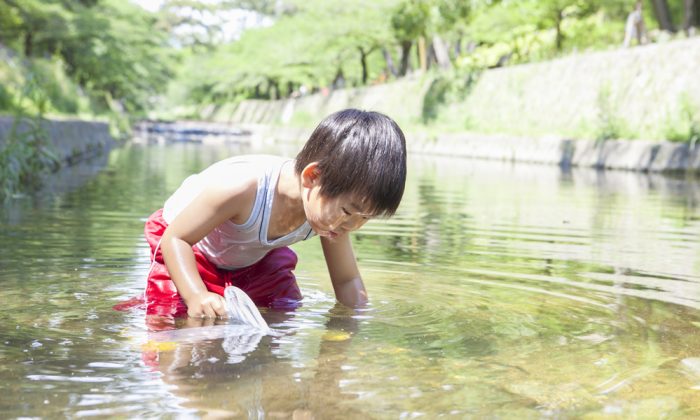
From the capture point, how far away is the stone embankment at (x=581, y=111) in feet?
50.6

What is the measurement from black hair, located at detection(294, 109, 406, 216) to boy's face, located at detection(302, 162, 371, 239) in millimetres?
26

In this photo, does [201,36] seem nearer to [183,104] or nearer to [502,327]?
[183,104]

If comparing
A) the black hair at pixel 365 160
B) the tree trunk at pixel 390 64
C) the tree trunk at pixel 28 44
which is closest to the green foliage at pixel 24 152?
the black hair at pixel 365 160

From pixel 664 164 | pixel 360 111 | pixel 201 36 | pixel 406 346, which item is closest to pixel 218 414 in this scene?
pixel 406 346

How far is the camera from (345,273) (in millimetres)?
3771

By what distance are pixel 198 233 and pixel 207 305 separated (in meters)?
0.24

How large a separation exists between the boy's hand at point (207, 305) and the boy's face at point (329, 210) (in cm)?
44

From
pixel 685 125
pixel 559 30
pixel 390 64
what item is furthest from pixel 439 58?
pixel 685 125

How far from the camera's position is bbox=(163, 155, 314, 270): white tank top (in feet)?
10.9

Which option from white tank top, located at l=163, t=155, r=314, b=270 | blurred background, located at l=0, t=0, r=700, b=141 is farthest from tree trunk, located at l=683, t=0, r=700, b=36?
white tank top, located at l=163, t=155, r=314, b=270

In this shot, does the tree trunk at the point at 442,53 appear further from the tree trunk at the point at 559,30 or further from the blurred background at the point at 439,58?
the tree trunk at the point at 559,30

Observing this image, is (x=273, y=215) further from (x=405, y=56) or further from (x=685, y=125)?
(x=405, y=56)

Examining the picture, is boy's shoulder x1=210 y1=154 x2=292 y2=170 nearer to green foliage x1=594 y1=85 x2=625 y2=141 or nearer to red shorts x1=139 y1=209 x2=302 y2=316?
red shorts x1=139 y1=209 x2=302 y2=316

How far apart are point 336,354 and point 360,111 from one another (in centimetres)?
73
